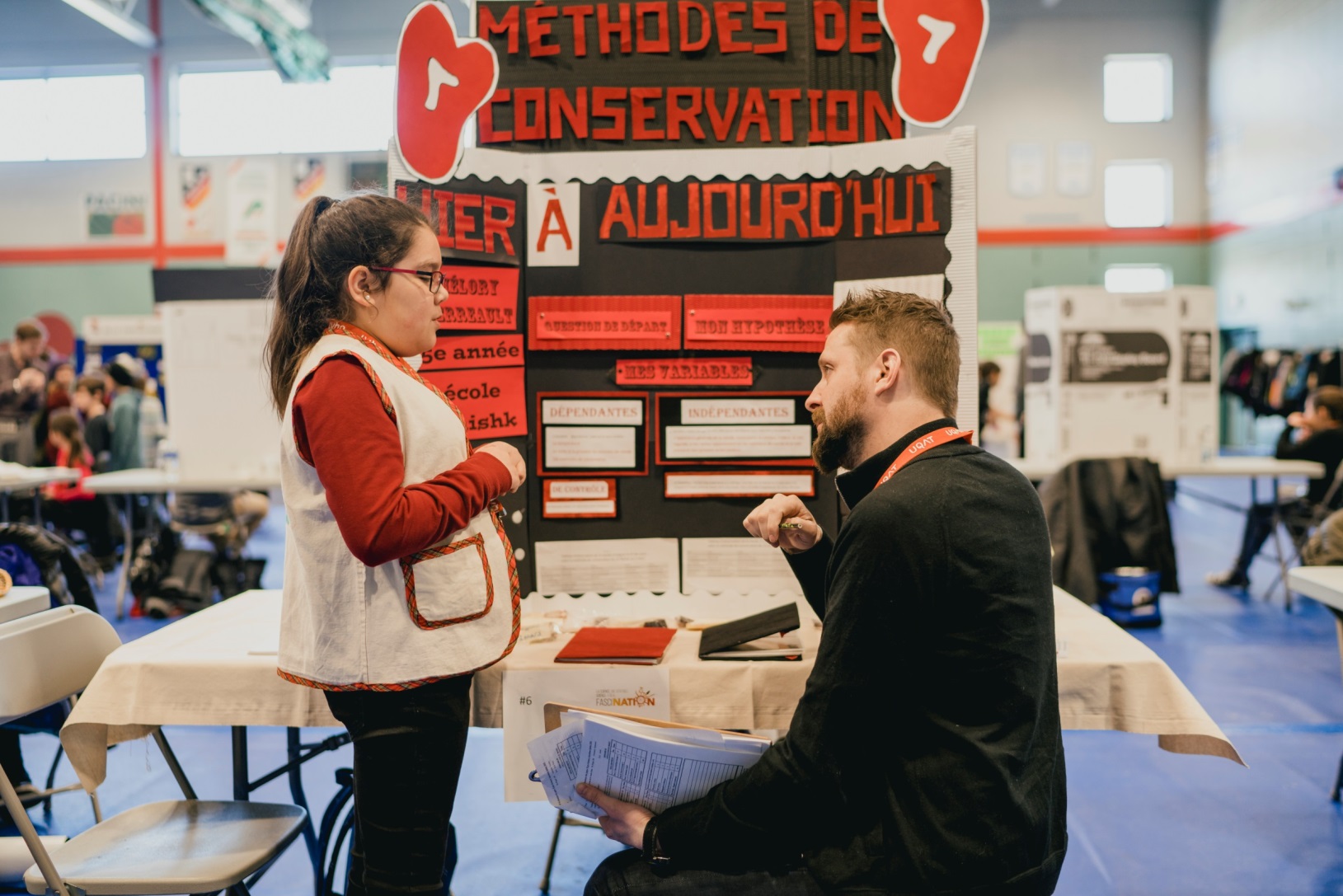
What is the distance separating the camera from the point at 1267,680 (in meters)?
4.21

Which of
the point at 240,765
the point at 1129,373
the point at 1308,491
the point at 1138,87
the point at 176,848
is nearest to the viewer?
the point at 176,848

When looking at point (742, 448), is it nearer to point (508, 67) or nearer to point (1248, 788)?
point (508, 67)

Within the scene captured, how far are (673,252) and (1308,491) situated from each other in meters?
5.45

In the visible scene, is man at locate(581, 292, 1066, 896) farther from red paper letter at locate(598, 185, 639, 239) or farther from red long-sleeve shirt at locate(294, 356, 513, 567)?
red paper letter at locate(598, 185, 639, 239)

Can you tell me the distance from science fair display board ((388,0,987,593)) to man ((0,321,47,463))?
248 inches

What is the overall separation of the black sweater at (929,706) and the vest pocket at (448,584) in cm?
44

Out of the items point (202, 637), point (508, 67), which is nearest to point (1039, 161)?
point (508, 67)

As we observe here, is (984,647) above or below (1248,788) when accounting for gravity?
above

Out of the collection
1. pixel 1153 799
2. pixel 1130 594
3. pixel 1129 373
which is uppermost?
pixel 1129 373

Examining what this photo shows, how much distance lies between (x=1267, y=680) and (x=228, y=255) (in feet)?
41.6

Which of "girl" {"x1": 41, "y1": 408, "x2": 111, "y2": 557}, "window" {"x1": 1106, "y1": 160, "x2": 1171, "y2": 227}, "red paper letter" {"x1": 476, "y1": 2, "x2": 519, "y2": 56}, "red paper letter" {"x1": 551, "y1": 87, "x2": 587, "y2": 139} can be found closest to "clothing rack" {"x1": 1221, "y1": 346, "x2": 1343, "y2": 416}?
"window" {"x1": 1106, "y1": 160, "x2": 1171, "y2": 227}

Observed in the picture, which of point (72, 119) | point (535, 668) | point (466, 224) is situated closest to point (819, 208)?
point (466, 224)

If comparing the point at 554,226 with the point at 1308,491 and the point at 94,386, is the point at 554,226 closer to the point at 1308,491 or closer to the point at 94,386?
the point at 1308,491

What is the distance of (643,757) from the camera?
127 centimetres
